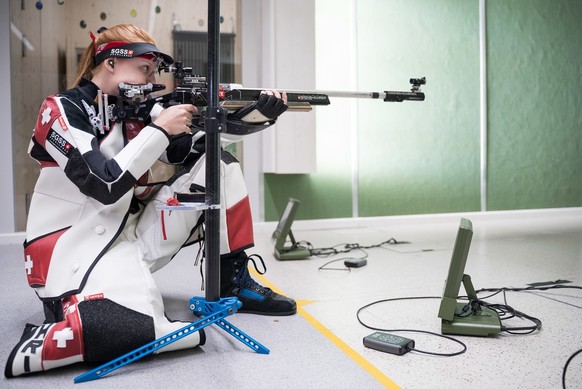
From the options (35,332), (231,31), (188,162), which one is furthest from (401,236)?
(35,332)

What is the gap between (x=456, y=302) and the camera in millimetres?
1700

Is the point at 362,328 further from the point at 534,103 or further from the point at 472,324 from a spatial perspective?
the point at 534,103

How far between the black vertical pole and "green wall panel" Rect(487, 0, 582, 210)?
4.44 m

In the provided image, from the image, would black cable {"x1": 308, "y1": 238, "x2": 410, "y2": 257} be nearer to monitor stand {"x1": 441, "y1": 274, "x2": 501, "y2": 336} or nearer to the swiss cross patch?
→ monitor stand {"x1": 441, "y1": 274, "x2": 501, "y2": 336}

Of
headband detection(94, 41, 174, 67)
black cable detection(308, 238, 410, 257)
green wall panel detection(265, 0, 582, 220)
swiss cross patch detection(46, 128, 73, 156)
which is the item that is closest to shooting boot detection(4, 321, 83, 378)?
swiss cross patch detection(46, 128, 73, 156)

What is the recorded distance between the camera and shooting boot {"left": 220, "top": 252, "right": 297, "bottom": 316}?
1.95 m

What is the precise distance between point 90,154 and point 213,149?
0.37m

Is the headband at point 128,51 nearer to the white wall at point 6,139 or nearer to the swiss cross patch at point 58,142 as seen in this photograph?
the swiss cross patch at point 58,142

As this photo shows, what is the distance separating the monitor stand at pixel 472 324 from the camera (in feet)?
5.53

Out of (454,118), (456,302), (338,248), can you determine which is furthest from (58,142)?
(454,118)

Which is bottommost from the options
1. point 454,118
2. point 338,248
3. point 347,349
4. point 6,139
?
point 347,349

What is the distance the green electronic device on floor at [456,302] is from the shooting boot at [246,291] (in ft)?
1.90

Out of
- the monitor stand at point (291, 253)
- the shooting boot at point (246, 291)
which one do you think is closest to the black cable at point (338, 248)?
the monitor stand at point (291, 253)

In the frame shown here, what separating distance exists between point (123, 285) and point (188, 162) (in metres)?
0.61
